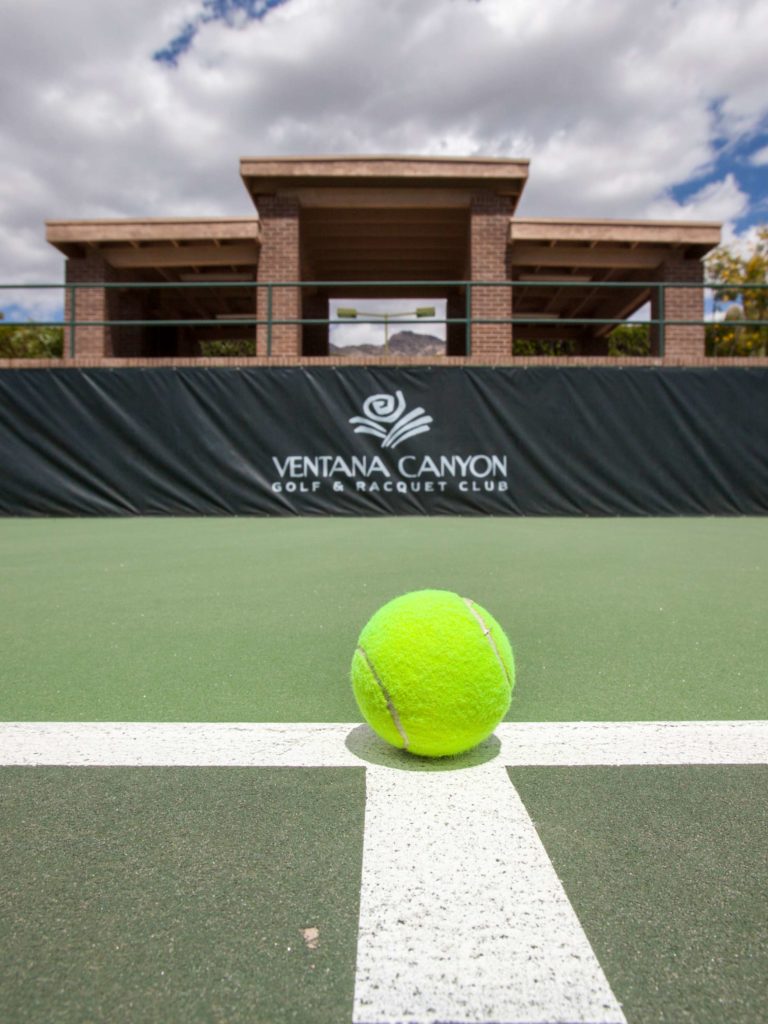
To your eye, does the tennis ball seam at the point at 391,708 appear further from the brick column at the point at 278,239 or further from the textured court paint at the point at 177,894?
the brick column at the point at 278,239

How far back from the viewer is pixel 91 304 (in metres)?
16.5

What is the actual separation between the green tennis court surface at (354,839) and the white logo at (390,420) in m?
7.45

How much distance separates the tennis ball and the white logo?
357 inches

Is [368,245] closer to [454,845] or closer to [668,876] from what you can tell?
[454,845]

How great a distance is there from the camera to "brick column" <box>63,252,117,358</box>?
16422mm

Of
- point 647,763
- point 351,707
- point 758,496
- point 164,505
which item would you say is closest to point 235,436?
point 164,505

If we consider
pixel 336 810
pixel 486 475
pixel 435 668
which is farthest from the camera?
pixel 486 475

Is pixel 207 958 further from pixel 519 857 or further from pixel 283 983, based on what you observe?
pixel 519 857

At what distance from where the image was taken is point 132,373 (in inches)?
449

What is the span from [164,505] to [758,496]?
9191 millimetres

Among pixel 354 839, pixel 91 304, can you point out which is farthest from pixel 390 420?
pixel 354 839

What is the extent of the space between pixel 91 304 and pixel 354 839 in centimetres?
1706

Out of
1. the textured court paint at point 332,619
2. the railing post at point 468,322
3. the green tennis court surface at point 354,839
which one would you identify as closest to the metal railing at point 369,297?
the railing post at point 468,322

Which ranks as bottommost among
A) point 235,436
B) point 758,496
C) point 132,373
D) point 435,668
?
point 435,668
